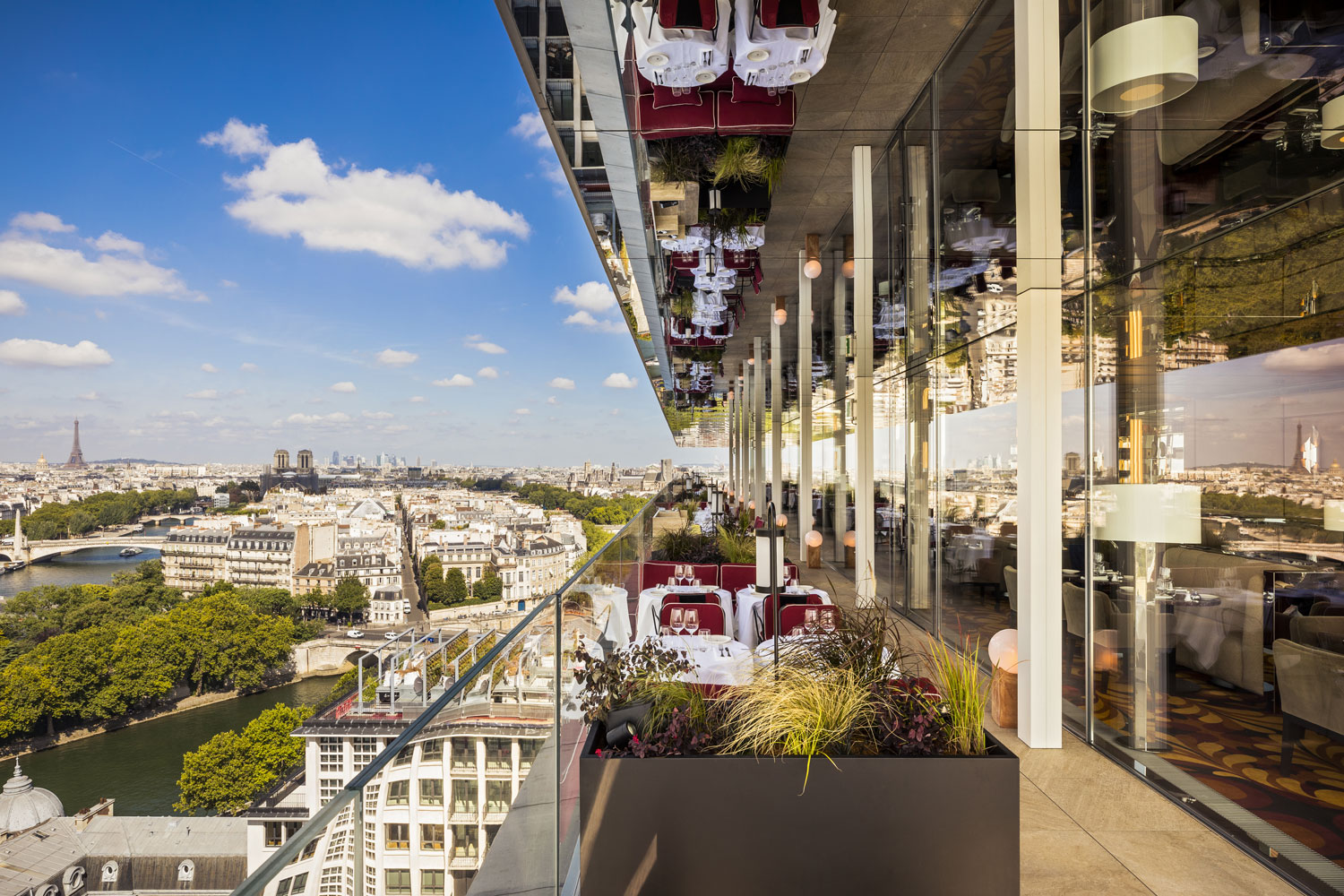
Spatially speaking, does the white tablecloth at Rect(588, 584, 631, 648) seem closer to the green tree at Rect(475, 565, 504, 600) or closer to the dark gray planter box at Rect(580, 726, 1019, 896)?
the dark gray planter box at Rect(580, 726, 1019, 896)

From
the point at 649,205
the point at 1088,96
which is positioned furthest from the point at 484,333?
the point at 1088,96

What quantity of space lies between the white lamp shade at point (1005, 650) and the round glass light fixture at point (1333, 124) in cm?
254

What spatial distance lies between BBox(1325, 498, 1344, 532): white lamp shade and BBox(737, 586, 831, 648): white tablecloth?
3.44 meters

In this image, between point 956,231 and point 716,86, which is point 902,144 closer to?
point 956,231

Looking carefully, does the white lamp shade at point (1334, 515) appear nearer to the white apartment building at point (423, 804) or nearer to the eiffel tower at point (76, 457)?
the white apartment building at point (423, 804)

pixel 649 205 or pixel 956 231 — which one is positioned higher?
pixel 649 205

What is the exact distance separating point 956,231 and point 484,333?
52.2 meters

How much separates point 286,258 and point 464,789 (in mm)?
51795

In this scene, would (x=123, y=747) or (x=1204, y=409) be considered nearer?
(x=1204, y=409)

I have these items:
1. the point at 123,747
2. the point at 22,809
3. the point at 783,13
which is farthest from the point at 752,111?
the point at 123,747

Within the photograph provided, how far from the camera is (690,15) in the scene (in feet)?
12.3

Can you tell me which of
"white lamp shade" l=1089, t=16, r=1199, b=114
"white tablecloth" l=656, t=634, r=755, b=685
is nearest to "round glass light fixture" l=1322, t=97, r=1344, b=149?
"white lamp shade" l=1089, t=16, r=1199, b=114

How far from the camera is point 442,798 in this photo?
164 cm

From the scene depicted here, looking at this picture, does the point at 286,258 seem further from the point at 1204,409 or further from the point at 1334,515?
the point at 1334,515
